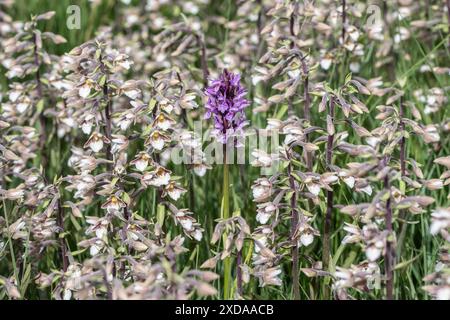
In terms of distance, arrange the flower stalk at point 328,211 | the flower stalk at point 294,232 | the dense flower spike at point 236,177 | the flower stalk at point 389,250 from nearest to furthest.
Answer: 1. the flower stalk at point 389,250
2. the dense flower spike at point 236,177
3. the flower stalk at point 294,232
4. the flower stalk at point 328,211

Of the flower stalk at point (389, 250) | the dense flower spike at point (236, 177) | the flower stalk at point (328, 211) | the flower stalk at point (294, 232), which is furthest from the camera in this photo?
the flower stalk at point (328, 211)

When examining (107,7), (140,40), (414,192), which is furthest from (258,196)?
(107,7)

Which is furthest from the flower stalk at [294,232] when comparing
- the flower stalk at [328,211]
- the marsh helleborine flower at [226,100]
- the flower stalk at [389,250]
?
the flower stalk at [389,250]

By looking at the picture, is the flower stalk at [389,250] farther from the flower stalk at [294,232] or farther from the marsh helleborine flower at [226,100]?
the marsh helleborine flower at [226,100]

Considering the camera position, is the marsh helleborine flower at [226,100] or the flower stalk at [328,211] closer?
the marsh helleborine flower at [226,100]

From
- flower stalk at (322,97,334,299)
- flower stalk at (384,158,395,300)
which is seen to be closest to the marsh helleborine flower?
flower stalk at (322,97,334,299)

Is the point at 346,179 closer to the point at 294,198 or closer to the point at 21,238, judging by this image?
the point at 294,198

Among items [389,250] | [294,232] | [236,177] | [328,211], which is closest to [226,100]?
[294,232]

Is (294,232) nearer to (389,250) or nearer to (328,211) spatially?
(328,211)

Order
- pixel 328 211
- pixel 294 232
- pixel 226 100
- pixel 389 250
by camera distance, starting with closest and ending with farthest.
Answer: pixel 389 250, pixel 226 100, pixel 294 232, pixel 328 211

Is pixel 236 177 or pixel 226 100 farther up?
pixel 226 100

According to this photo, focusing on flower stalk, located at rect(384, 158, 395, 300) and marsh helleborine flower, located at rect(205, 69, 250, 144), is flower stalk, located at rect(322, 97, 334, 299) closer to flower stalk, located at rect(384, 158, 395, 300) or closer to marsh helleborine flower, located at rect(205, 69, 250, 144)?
marsh helleborine flower, located at rect(205, 69, 250, 144)

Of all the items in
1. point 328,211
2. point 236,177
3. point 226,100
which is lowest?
point 328,211
